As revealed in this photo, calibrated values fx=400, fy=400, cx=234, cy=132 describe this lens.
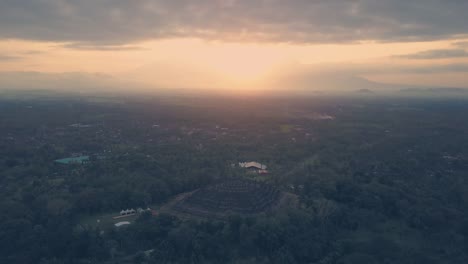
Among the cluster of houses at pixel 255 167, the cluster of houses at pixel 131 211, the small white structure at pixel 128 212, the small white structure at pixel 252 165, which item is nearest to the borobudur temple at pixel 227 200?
the cluster of houses at pixel 131 211

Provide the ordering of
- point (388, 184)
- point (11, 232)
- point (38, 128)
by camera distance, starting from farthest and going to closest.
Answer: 1. point (38, 128)
2. point (388, 184)
3. point (11, 232)

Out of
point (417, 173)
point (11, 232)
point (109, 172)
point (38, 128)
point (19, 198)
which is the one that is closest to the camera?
point (11, 232)

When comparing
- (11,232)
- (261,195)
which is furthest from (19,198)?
(261,195)

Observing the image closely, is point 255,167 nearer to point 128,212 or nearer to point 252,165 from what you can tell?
point 252,165

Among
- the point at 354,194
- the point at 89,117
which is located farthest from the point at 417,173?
the point at 89,117

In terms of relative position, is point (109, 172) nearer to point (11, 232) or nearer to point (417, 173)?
point (11, 232)

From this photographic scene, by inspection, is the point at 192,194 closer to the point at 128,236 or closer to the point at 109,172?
the point at 128,236

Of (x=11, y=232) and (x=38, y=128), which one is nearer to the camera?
(x=11, y=232)

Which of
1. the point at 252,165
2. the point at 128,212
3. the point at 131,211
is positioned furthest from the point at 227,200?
the point at 252,165
